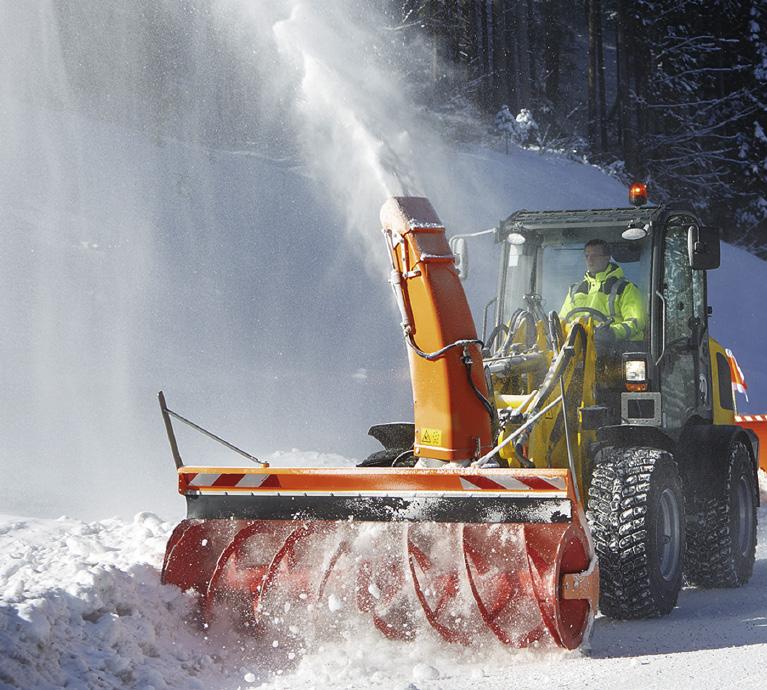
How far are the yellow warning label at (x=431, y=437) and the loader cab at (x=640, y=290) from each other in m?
1.29

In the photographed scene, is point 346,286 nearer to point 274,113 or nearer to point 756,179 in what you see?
point 274,113

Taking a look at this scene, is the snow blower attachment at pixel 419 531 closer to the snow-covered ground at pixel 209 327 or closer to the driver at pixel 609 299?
the snow-covered ground at pixel 209 327

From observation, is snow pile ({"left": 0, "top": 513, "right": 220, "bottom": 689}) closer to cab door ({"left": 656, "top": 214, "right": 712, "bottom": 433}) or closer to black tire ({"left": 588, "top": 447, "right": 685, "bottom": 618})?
black tire ({"left": 588, "top": 447, "right": 685, "bottom": 618})

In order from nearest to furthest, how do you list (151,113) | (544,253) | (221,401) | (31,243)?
1. (544,253)
2. (221,401)
3. (31,243)
4. (151,113)

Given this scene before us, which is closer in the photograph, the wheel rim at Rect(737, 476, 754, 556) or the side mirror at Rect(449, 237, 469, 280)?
the side mirror at Rect(449, 237, 469, 280)

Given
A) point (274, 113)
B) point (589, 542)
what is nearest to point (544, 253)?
point (589, 542)

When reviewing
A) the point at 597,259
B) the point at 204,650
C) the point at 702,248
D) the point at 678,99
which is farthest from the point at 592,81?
the point at 204,650

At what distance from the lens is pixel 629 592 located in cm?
579


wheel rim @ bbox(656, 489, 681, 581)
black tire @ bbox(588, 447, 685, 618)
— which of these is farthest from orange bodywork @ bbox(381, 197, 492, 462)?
wheel rim @ bbox(656, 489, 681, 581)

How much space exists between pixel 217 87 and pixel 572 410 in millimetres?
18537

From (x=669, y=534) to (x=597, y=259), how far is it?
167 centimetres

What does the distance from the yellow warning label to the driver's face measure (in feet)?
6.15

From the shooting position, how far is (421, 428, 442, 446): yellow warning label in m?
5.53

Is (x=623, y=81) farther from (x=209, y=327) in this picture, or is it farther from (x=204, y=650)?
(x=204, y=650)
